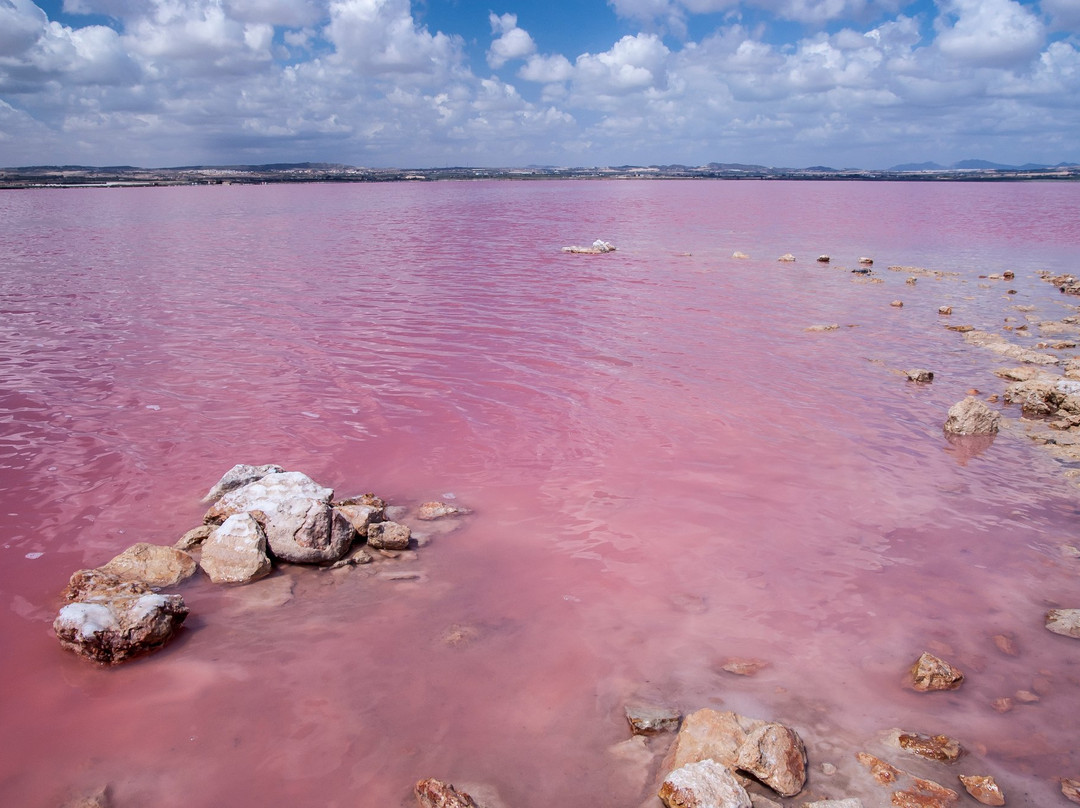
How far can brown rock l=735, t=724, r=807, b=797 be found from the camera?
12.0ft

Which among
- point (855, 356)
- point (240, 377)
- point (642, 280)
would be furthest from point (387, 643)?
point (642, 280)

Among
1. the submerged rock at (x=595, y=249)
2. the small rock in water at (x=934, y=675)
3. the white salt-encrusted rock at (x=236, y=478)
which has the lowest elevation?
the small rock in water at (x=934, y=675)

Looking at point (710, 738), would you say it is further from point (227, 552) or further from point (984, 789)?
point (227, 552)

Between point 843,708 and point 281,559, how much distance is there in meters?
4.50

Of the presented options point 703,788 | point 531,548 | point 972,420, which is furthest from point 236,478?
point 972,420

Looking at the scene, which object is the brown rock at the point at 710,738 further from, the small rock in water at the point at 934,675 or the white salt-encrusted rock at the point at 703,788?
the small rock in water at the point at 934,675

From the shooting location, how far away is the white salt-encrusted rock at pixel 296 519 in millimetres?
5723

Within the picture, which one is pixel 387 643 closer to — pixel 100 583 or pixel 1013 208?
pixel 100 583

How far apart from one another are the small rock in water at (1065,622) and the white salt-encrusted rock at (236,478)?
6.91 m

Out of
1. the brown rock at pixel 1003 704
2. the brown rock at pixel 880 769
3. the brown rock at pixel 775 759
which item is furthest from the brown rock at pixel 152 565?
the brown rock at pixel 1003 704

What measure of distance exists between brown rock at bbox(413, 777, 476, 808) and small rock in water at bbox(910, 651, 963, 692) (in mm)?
3101

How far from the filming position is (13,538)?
→ 6.11 meters

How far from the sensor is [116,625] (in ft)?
15.2

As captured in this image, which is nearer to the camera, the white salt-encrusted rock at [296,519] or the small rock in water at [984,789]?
the small rock in water at [984,789]
